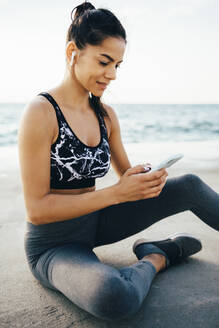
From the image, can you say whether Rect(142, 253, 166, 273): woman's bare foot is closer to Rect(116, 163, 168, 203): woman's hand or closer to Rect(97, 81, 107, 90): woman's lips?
Rect(116, 163, 168, 203): woman's hand

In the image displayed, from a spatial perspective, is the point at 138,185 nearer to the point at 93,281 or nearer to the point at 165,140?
the point at 93,281

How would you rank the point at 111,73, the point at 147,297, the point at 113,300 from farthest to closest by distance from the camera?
the point at 111,73
the point at 147,297
the point at 113,300

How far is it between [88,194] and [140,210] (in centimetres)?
45

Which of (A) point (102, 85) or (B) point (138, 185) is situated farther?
(A) point (102, 85)

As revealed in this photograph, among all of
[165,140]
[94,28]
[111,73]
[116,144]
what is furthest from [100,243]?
[165,140]

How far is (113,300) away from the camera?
4.61 ft

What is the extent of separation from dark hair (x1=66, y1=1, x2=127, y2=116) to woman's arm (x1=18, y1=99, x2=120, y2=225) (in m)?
0.51

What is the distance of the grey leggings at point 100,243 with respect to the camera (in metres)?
1.44

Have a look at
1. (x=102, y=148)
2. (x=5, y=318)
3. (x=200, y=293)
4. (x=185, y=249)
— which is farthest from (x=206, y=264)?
(x=5, y=318)

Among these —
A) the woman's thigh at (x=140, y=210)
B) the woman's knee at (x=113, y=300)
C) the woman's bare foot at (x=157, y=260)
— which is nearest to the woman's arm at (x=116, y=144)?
the woman's thigh at (x=140, y=210)

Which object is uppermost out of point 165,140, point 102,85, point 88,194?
point 102,85

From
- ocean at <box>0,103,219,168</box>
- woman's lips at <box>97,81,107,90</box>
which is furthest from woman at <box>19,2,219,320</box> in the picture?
ocean at <box>0,103,219,168</box>

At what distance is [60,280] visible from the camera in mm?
1560

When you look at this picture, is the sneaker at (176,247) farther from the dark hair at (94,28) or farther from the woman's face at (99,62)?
the dark hair at (94,28)
